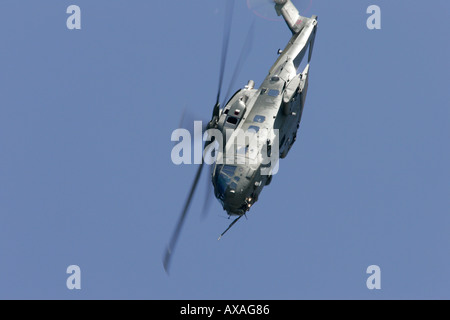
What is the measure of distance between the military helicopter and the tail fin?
277cm

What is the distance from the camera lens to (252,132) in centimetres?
5038

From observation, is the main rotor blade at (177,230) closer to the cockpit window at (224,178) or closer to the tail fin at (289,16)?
the cockpit window at (224,178)

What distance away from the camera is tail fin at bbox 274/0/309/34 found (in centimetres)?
6041

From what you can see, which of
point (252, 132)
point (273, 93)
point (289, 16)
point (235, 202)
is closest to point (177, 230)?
point (235, 202)

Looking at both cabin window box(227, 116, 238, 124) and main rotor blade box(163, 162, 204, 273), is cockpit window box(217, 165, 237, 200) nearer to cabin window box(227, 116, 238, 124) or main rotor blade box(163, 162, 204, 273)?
main rotor blade box(163, 162, 204, 273)

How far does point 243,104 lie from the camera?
171 feet

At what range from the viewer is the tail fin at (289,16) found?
60406mm

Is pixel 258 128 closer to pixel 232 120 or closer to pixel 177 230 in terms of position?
pixel 232 120

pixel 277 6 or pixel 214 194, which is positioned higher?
pixel 277 6

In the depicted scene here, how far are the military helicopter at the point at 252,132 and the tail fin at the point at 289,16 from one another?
9.09 feet

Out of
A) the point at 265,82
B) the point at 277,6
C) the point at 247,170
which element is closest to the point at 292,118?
the point at 265,82

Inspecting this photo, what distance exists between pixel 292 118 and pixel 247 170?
22.6 ft

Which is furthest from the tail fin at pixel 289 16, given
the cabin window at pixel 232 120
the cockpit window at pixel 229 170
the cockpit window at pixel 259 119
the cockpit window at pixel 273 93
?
the cockpit window at pixel 229 170

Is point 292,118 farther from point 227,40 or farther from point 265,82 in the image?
point 227,40
